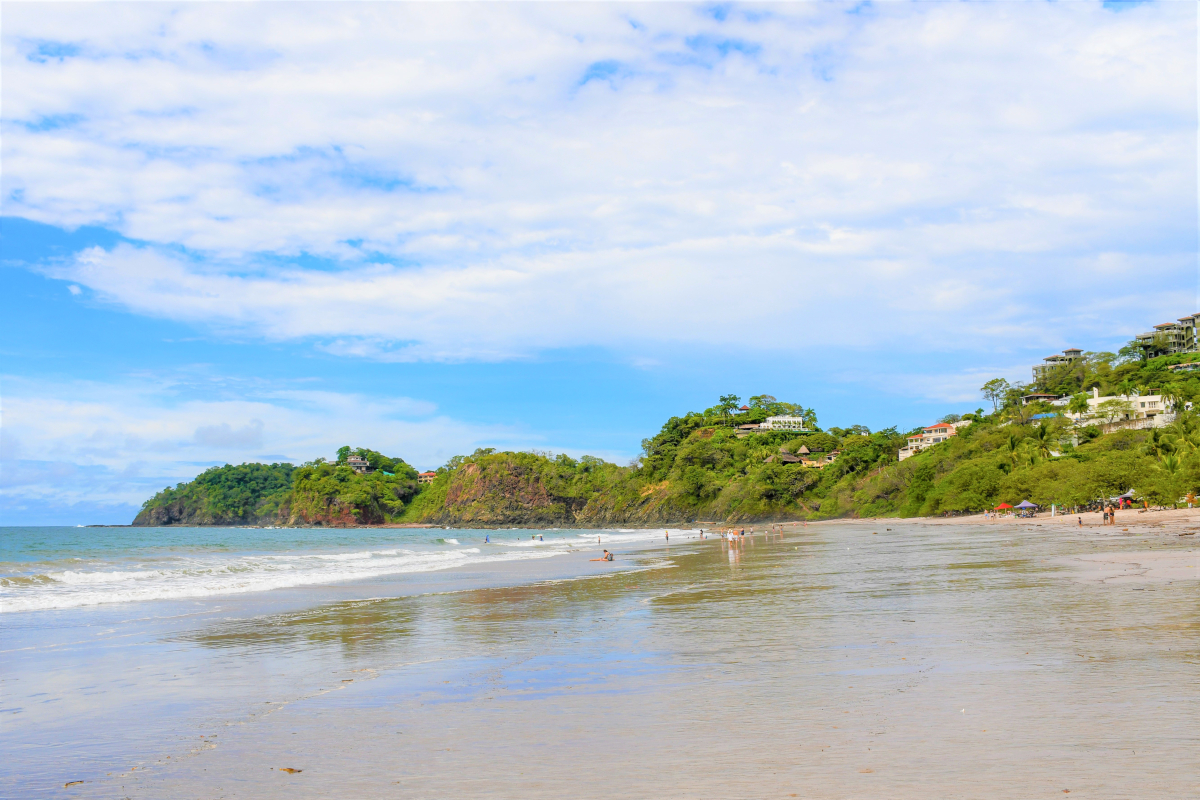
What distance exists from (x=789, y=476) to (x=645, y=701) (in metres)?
117

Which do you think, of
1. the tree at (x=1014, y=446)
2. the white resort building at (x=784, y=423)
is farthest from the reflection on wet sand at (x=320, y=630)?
the white resort building at (x=784, y=423)

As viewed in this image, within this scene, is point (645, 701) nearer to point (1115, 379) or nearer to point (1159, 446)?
point (1159, 446)

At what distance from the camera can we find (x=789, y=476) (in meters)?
121

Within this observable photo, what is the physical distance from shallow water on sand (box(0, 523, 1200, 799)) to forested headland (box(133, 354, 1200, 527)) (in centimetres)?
5519

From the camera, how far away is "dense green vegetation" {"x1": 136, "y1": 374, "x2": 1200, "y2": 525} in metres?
64.7

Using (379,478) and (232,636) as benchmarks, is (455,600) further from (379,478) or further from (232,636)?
(379,478)

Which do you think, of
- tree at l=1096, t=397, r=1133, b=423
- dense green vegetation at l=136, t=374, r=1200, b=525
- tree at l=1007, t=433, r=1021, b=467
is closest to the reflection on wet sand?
dense green vegetation at l=136, t=374, r=1200, b=525

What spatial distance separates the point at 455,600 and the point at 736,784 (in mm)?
14744

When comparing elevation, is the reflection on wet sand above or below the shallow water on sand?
below

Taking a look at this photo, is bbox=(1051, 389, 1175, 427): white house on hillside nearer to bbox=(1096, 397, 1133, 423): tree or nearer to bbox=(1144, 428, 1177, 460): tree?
bbox=(1096, 397, 1133, 423): tree

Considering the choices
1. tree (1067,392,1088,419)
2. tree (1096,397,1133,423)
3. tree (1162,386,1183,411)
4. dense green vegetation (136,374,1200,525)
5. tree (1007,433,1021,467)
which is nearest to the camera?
dense green vegetation (136,374,1200,525)

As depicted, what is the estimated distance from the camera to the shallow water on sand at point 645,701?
17.7ft

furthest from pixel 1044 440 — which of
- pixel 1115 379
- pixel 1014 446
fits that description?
pixel 1115 379

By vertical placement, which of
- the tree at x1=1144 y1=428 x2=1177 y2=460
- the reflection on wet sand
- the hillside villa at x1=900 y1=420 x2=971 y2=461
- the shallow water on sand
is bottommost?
the reflection on wet sand
